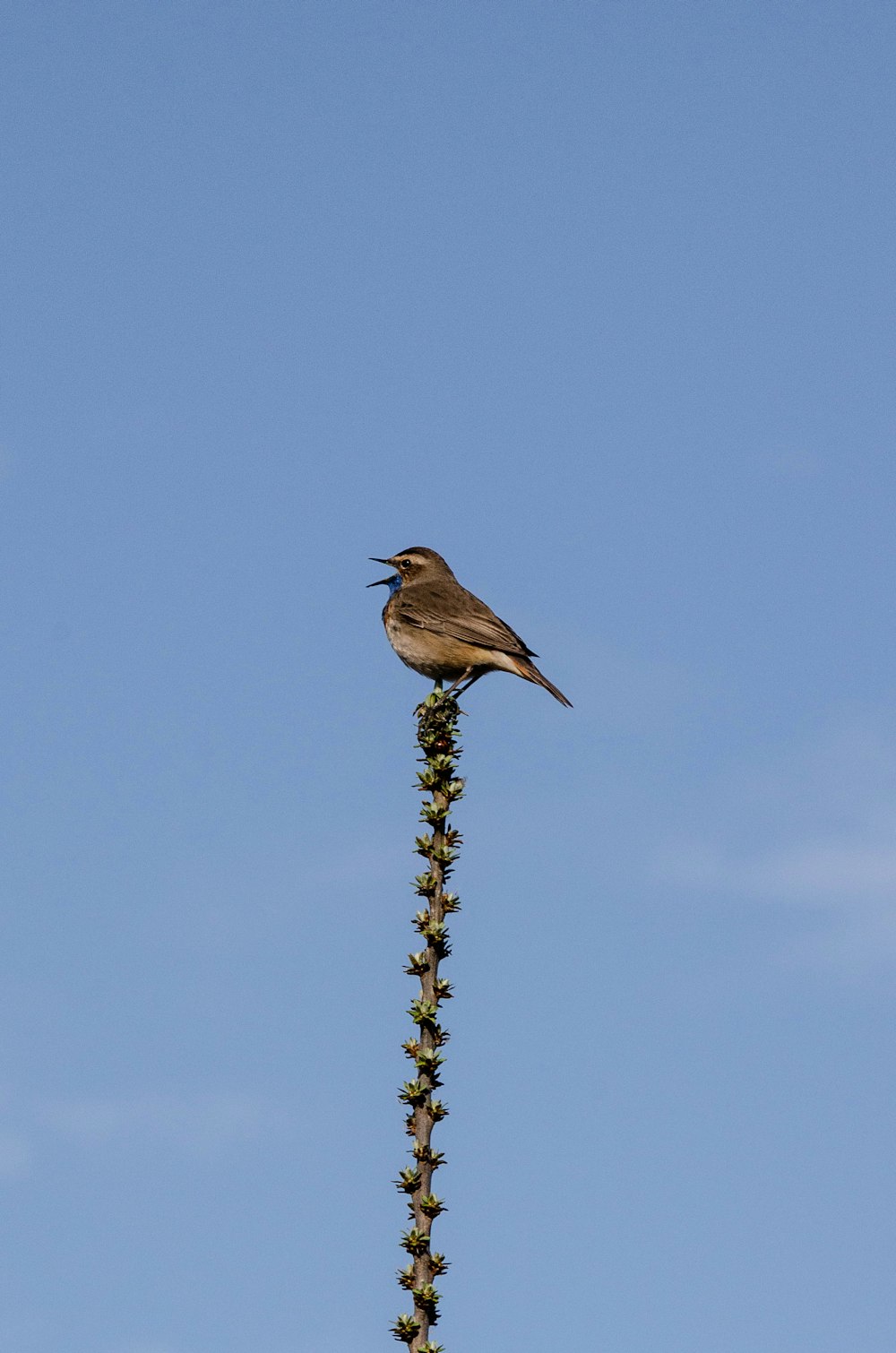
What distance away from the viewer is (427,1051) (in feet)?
23.5

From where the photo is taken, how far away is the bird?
14.4 metres

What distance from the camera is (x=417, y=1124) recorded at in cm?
698

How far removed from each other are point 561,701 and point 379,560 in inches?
123

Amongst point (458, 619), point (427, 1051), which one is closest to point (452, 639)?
point (458, 619)

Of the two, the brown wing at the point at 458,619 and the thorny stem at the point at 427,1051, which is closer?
the thorny stem at the point at 427,1051

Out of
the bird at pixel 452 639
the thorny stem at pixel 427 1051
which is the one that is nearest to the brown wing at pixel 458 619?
the bird at pixel 452 639

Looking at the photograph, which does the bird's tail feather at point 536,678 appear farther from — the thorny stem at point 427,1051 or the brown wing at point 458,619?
the thorny stem at point 427,1051

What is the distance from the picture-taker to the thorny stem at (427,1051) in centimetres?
666

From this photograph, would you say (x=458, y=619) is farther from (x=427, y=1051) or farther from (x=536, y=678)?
(x=427, y=1051)

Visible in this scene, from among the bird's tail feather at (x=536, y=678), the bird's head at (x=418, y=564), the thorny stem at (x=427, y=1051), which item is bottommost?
the thorny stem at (x=427, y=1051)

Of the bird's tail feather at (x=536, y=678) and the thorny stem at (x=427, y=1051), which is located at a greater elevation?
the bird's tail feather at (x=536, y=678)

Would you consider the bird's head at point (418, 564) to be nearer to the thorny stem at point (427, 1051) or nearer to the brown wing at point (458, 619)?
the brown wing at point (458, 619)

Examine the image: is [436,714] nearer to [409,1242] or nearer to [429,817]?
[429,817]

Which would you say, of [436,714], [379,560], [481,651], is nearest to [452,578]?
[379,560]
